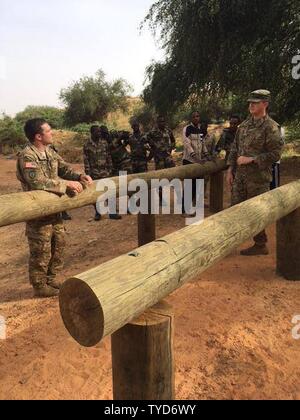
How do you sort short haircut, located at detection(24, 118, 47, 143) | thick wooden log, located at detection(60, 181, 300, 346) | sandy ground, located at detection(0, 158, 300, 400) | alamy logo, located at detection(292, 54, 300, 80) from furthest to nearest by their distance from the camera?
alamy logo, located at detection(292, 54, 300, 80)
short haircut, located at detection(24, 118, 47, 143)
sandy ground, located at detection(0, 158, 300, 400)
thick wooden log, located at detection(60, 181, 300, 346)

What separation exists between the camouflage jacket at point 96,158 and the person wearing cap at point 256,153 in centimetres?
317

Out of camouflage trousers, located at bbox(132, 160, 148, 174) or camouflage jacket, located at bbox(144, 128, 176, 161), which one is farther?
camouflage trousers, located at bbox(132, 160, 148, 174)

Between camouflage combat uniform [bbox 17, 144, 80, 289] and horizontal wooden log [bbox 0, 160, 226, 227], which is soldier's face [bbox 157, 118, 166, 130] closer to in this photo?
horizontal wooden log [bbox 0, 160, 226, 227]

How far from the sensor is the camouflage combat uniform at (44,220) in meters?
3.86

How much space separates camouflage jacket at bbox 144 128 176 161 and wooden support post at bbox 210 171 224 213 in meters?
1.58

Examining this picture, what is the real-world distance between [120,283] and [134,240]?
4413mm

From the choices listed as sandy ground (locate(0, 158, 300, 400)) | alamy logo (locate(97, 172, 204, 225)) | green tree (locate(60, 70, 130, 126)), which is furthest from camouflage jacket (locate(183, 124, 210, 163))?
green tree (locate(60, 70, 130, 126))

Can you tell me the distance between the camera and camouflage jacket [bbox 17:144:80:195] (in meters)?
3.79

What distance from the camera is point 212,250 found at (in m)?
2.39

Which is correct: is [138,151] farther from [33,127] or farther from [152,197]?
[33,127]

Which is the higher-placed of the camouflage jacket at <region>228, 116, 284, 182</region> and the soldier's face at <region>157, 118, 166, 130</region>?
the soldier's face at <region>157, 118, 166, 130</region>

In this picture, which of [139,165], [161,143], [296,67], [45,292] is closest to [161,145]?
[161,143]

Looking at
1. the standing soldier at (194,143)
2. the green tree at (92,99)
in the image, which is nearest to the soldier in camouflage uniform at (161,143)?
the standing soldier at (194,143)

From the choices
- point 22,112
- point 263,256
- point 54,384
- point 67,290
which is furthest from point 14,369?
point 22,112
